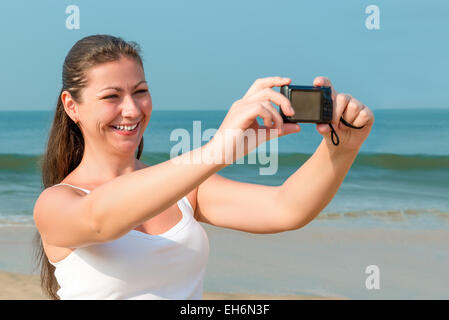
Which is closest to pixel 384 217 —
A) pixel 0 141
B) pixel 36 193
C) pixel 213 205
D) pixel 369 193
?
pixel 369 193

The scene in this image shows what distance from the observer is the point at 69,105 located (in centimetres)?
227

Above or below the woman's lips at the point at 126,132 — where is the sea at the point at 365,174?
below

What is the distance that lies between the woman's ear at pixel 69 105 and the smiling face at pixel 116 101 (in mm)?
74

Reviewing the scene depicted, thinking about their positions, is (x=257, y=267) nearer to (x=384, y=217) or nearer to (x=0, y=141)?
(x=384, y=217)

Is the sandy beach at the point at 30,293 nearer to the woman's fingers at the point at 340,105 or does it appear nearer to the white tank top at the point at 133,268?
the white tank top at the point at 133,268

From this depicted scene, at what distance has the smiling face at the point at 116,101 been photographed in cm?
208

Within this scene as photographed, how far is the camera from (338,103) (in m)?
1.73

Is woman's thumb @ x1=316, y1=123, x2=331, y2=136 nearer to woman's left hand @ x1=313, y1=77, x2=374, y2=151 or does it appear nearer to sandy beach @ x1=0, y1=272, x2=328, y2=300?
woman's left hand @ x1=313, y1=77, x2=374, y2=151

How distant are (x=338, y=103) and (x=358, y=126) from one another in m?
0.12

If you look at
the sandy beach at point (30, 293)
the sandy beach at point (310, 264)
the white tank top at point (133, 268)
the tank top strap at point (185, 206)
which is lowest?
the sandy beach at point (310, 264)

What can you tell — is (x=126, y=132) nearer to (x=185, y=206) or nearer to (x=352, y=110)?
(x=185, y=206)

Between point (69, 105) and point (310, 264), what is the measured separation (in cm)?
489

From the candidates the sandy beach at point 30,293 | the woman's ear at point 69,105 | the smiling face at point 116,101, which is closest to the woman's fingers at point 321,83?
the smiling face at point 116,101

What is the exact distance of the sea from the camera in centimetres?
947
